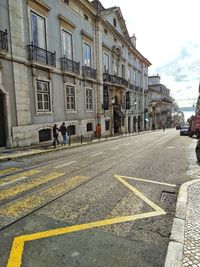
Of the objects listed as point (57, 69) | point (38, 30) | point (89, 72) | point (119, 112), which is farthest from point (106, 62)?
point (38, 30)

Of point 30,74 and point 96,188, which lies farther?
point 30,74

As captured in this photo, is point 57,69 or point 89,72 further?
point 89,72

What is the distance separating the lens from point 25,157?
1086cm

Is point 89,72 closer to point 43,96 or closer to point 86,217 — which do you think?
→ point 43,96

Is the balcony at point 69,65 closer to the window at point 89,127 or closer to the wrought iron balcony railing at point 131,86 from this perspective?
the window at point 89,127

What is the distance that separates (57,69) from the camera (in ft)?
58.6

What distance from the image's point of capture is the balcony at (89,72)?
72.7 feet

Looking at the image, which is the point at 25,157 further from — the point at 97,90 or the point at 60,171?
the point at 97,90

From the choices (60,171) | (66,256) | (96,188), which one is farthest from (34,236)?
(60,171)

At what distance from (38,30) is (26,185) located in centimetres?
1401

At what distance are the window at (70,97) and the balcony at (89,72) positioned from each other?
9.48 ft

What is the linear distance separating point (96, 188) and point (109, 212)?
1502 millimetres

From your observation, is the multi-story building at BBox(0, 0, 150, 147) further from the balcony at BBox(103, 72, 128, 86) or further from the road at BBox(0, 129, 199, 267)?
the road at BBox(0, 129, 199, 267)

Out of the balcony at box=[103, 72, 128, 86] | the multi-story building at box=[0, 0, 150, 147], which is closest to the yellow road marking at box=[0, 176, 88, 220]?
the multi-story building at box=[0, 0, 150, 147]
